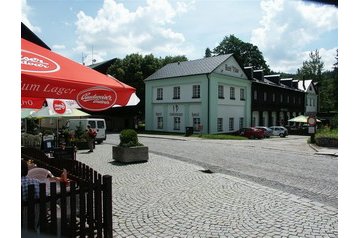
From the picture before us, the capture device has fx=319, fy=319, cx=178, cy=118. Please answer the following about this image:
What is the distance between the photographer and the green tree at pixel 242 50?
61.8 metres

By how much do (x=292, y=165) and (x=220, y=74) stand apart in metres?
23.9

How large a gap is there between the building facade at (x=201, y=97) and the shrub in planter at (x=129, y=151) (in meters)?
21.5

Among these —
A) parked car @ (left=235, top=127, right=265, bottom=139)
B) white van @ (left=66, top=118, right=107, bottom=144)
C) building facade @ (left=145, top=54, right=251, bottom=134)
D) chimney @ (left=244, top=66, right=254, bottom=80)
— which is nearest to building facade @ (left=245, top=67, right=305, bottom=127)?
chimney @ (left=244, top=66, right=254, bottom=80)

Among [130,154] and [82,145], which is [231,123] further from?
[130,154]

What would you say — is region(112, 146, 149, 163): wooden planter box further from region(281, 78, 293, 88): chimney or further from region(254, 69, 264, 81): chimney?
region(281, 78, 293, 88): chimney

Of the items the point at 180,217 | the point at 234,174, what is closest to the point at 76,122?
the point at 234,174

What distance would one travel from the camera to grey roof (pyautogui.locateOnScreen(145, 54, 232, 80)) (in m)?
36.0

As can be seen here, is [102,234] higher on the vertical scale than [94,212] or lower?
lower

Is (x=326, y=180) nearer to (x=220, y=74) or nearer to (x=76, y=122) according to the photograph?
(x=76, y=122)

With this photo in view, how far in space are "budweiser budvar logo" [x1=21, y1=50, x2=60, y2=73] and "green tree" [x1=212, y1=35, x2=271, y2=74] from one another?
192 feet

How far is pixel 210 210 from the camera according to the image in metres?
6.23

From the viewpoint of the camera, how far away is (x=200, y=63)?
38.2m

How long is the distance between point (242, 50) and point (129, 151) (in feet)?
181

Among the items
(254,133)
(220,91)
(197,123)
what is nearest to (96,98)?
(254,133)
